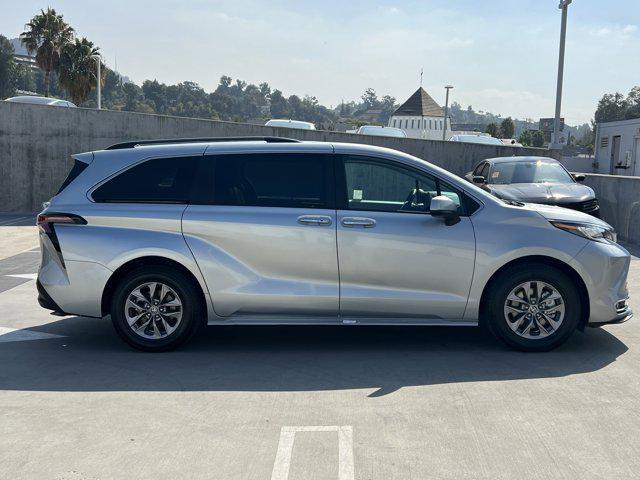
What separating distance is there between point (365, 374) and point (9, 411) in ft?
8.46

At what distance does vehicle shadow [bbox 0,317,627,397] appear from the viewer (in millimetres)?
5508

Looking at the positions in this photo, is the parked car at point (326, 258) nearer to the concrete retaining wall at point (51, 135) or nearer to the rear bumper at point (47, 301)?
the rear bumper at point (47, 301)

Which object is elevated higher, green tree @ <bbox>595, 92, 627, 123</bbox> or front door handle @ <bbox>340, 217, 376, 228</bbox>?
green tree @ <bbox>595, 92, 627, 123</bbox>

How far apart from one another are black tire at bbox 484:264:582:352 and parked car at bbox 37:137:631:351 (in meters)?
0.01

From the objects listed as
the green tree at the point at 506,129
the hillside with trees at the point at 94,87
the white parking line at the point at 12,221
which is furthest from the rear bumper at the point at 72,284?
the green tree at the point at 506,129

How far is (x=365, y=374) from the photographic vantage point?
5.68 m

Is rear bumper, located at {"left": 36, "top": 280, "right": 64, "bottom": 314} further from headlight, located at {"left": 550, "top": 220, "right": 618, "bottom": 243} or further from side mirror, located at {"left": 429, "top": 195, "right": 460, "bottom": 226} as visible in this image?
headlight, located at {"left": 550, "top": 220, "right": 618, "bottom": 243}

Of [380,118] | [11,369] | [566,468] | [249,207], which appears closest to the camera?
[566,468]

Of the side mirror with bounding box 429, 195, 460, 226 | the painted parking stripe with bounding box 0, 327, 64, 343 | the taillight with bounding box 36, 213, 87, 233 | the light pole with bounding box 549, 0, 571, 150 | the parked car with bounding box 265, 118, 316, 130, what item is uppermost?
the light pole with bounding box 549, 0, 571, 150

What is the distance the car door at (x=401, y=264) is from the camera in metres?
6.14

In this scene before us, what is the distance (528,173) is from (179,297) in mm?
9273

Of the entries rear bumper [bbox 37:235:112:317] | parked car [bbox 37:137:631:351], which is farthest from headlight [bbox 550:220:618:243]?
rear bumper [bbox 37:235:112:317]

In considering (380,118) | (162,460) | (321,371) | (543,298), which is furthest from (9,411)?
(380,118)

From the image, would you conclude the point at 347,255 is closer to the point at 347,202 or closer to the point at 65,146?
the point at 347,202
